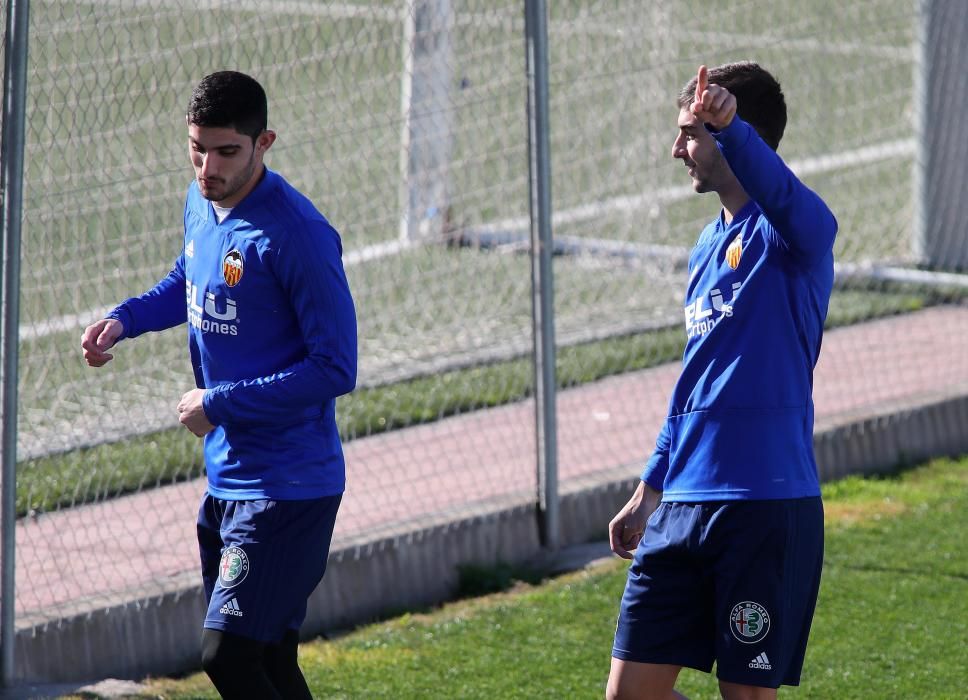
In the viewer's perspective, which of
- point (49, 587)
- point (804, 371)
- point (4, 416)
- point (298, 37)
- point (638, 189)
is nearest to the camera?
point (804, 371)

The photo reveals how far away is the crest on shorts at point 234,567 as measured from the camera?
11.7ft

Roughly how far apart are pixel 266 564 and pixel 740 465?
1.06 meters

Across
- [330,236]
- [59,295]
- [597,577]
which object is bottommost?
[597,577]

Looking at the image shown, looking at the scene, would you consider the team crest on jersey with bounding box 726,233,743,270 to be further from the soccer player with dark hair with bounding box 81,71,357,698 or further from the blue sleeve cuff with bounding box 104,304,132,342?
the blue sleeve cuff with bounding box 104,304,132,342

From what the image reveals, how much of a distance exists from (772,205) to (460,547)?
2.94 metres

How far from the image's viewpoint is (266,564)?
3.57 meters

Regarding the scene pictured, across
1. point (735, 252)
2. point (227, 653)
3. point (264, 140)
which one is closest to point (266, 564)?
point (227, 653)

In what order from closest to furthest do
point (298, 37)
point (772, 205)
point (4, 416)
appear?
point (772, 205) → point (4, 416) → point (298, 37)

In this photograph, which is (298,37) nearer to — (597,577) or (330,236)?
(597,577)

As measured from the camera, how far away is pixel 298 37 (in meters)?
7.87

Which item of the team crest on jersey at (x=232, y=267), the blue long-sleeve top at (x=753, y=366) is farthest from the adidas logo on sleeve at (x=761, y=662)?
the team crest on jersey at (x=232, y=267)

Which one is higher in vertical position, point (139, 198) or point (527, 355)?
point (139, 198)

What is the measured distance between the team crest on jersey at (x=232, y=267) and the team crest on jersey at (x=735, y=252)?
1.05 meters

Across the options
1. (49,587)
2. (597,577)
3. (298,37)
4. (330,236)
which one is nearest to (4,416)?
(49,587)
